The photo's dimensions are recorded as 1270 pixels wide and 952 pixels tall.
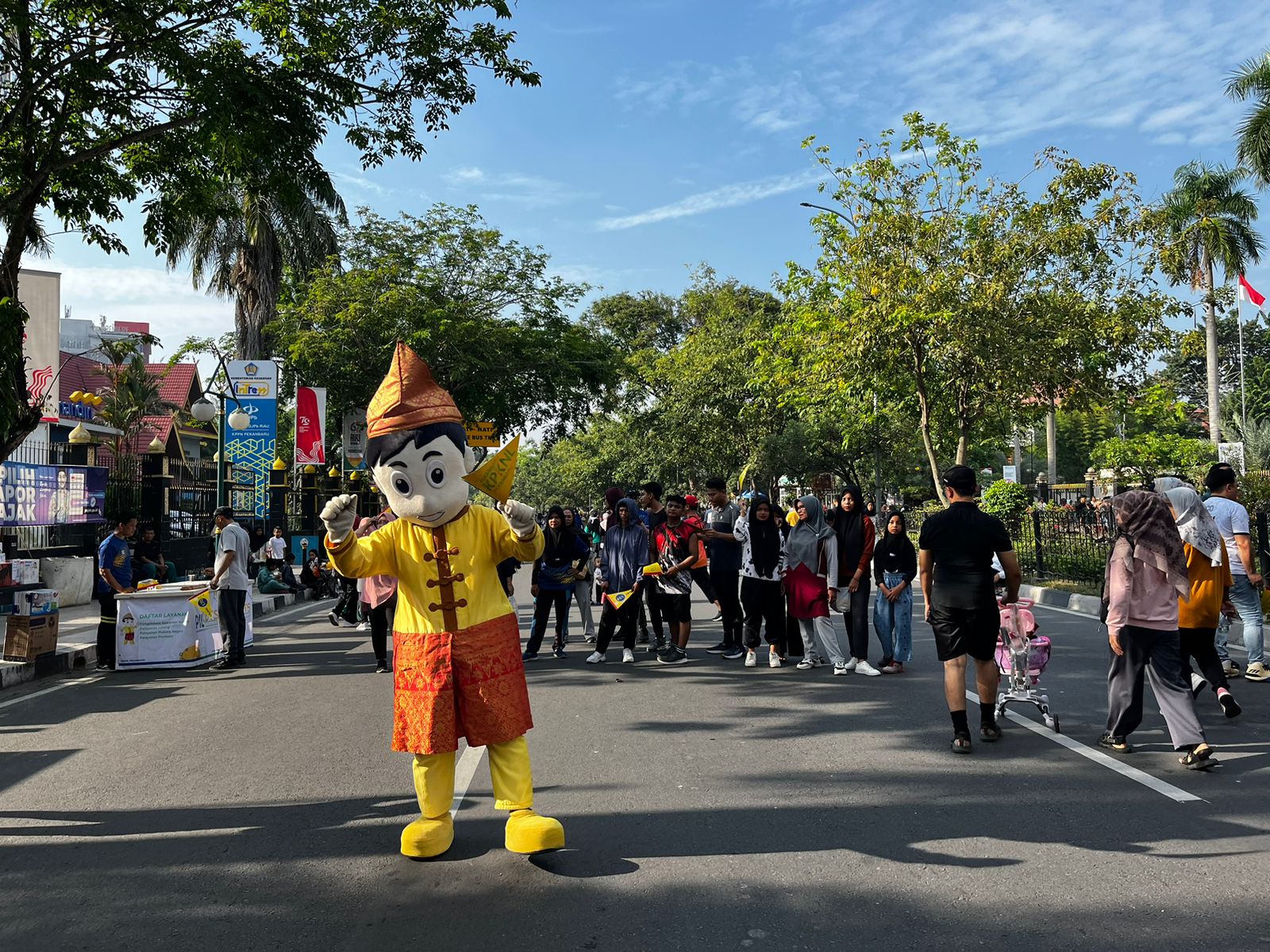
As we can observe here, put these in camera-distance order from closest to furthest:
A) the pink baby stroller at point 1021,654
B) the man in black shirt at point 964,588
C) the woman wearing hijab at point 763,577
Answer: the man in black shirt at point 964,588 < the pink baby stroller at point 1021,654 < the woman wearing hijab at point 763,577

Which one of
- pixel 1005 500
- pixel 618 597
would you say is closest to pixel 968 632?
pixel 618 597

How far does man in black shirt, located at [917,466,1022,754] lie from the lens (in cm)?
590

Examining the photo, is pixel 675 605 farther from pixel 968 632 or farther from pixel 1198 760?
pixel 1198 760

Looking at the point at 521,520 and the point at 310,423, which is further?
the point at 310,423

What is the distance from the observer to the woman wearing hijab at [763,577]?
9.17 metres

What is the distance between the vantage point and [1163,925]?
11.4ft

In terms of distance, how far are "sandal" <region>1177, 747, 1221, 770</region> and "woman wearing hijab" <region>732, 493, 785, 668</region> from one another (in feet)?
13.6

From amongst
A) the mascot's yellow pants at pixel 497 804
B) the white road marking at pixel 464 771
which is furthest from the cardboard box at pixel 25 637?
the mascot's yellow pants at pixel 497 804

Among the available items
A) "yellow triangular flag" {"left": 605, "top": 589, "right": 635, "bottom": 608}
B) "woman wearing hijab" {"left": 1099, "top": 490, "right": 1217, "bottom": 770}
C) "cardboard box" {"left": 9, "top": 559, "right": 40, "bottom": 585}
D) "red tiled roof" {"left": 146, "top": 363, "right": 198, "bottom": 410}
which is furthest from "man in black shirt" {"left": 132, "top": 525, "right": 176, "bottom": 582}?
"red tiled roof" {"left": 146, "top": 363, "right": 198, "bottom": 410}

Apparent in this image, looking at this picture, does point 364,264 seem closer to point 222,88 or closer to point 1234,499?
point 222,88

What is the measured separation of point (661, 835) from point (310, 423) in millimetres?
20030

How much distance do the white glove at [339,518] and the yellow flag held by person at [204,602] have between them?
647 cm

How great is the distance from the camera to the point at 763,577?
9.17m

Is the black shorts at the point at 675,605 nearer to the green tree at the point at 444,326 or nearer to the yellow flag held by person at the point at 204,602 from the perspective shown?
the yellow flag held by person at the point at 204,602
